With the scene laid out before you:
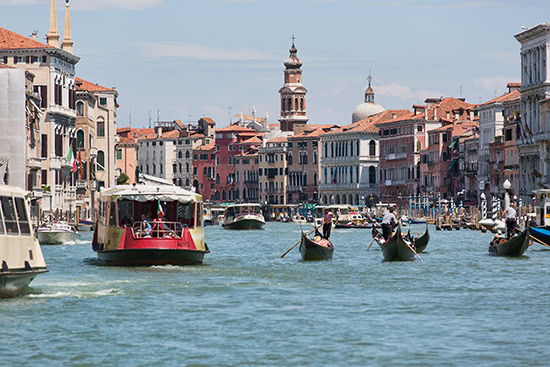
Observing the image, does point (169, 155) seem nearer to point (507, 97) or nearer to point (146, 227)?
point (507, 97)

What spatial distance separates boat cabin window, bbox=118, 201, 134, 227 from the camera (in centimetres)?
3291

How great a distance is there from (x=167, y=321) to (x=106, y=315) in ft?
3.65

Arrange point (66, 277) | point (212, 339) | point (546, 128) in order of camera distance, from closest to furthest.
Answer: point (212, 339)
point (66, 277)
point (546, 128)

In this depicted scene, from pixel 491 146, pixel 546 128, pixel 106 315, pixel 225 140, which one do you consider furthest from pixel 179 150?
pixel 106 315

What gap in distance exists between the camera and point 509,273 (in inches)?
1308

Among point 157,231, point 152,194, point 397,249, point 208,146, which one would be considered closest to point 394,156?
point 208,146

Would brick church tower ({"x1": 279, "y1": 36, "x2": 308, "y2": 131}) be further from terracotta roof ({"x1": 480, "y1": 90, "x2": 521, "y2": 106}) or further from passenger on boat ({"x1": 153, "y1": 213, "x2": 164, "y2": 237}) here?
passenger on boat ({"x1": 153, "y1": 213, "x2": 164, "y2": 237})

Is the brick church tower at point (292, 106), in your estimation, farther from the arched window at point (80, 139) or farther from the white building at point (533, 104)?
the arched window at point (80, 139)

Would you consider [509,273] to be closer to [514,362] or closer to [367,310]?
[367,310]

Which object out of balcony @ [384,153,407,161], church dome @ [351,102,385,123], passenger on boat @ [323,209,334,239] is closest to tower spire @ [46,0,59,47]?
passenger on boat @ [323,209,334,239]

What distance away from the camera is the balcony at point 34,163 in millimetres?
73312

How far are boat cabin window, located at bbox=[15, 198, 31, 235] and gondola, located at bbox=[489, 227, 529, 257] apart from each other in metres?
18.9

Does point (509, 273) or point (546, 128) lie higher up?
point (546, 128)

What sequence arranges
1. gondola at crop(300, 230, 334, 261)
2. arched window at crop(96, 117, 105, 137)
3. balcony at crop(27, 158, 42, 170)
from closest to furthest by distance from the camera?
1. gondola at crop(300, 230, 334, 261)
2. balcony at crop(27, 158, 42, 170)
3. arched window at crop(96, 117, 105, 137)
